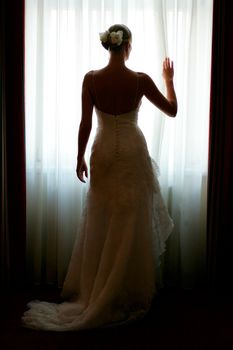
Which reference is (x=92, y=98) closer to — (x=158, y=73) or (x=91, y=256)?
(x=158, y=73)

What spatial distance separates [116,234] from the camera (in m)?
2.26

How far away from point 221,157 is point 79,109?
975 mm

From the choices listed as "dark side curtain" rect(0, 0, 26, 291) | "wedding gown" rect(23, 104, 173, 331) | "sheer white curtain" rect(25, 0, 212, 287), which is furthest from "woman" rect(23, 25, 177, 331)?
"dark side curtain" rect(0, 0, 26, 291)

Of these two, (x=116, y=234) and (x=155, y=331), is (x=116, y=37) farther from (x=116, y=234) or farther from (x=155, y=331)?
(x=155, y=331)

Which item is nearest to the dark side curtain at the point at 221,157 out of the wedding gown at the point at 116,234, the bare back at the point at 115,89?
the wedding gown at the point at 116,234

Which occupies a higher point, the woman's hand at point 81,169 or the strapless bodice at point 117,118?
the strapless bodice at point 117,118

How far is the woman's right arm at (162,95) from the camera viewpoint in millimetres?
2256

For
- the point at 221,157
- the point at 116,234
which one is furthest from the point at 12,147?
the point at 221,157

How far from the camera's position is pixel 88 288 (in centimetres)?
232

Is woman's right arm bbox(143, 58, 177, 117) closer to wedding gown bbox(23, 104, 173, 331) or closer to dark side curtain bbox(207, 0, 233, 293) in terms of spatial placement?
wedding gown bbox(23, 104, 173, 331)

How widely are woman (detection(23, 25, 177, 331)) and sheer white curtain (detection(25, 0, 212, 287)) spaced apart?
0.36 meters

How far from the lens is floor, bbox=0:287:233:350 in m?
2.04

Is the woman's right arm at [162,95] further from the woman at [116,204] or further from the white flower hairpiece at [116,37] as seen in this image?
the white flower hairpiece at [116,37]

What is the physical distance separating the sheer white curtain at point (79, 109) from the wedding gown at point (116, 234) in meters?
0.44
